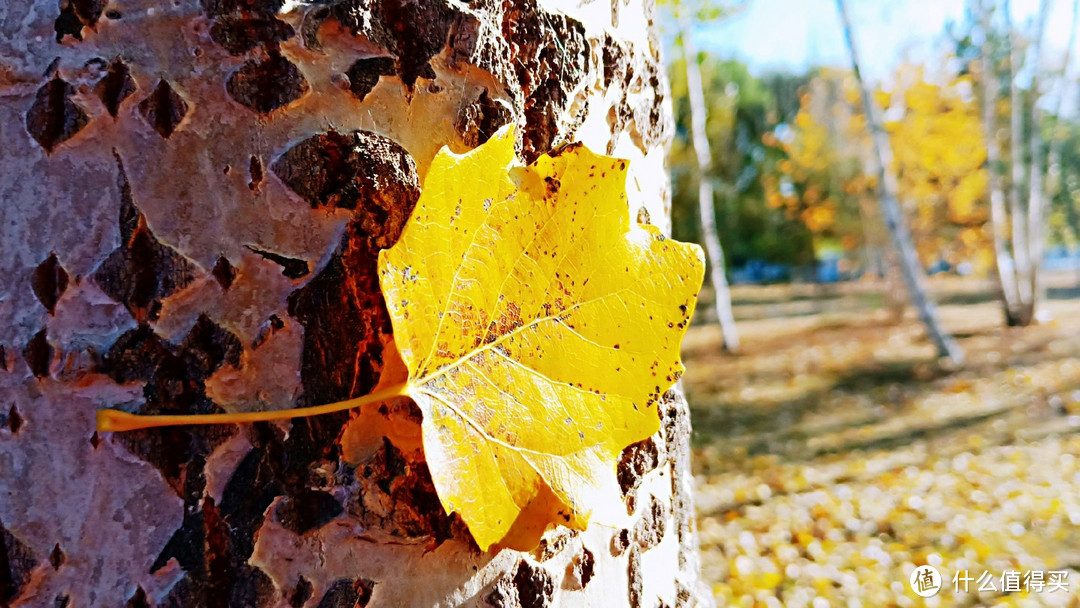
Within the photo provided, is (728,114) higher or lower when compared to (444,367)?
higher

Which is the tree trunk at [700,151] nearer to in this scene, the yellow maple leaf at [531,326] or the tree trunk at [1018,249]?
the tree trunk at [1018,249]

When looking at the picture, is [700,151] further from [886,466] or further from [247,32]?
[247,32]

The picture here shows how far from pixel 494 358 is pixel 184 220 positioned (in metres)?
0.26

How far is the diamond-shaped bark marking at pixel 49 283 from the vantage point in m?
0.48

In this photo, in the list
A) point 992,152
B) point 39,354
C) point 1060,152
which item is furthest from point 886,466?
point 1060,152

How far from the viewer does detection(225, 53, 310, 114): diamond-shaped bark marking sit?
0.50 m

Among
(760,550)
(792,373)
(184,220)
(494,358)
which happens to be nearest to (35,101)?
(184,220)

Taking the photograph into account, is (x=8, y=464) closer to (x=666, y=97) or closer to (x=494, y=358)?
(x=494, y=358)

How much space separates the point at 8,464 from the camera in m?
0.48

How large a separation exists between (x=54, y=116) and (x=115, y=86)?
0.17 ft

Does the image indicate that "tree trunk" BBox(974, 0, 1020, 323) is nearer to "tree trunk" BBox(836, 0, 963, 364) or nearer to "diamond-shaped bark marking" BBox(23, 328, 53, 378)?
"tree trunk" BBox(836, 0, 963, 364)

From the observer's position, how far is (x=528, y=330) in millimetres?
538

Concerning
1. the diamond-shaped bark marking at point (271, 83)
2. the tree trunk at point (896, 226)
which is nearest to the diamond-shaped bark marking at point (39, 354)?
the diamond-shaped bark marking at point (271, 83)

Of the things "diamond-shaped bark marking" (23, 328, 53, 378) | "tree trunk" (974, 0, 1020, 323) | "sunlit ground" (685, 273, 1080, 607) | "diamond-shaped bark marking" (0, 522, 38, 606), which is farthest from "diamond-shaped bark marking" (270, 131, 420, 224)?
"tree trunk" (974, 0, 1020, 323)
